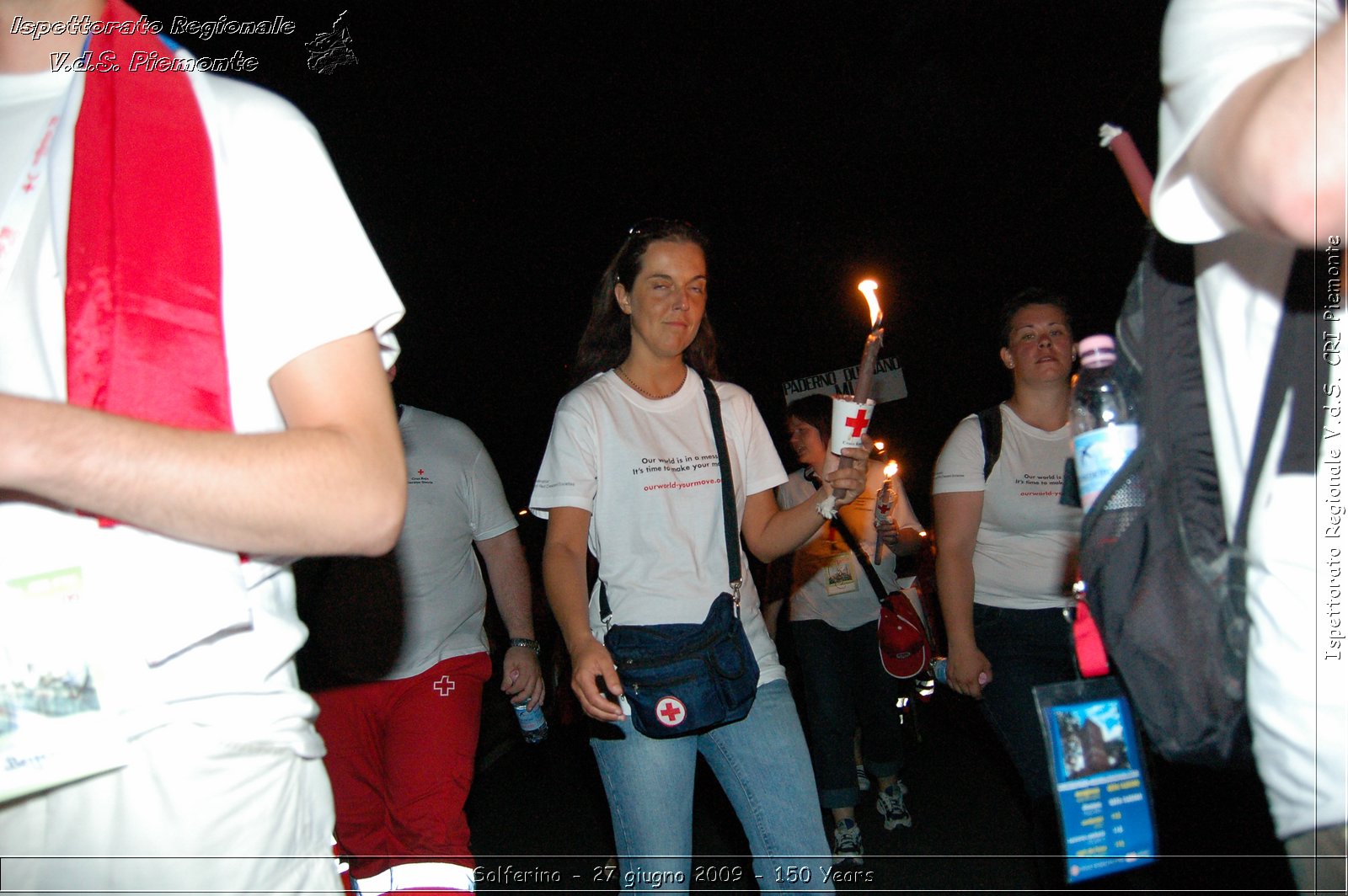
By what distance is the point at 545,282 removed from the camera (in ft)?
40.8

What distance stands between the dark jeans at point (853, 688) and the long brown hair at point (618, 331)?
2.64m

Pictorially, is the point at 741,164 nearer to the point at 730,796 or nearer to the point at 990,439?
the point at 990,439

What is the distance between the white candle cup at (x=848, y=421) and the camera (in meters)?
2.79

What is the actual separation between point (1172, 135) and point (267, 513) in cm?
124

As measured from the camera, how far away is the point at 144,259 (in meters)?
1.14

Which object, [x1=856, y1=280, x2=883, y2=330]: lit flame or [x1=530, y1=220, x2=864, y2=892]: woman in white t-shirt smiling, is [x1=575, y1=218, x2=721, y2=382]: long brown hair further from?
[x1=856, y1=280, x2=883, y2=330]: lit flame

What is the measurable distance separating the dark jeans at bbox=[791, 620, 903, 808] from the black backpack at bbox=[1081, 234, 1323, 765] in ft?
14.1

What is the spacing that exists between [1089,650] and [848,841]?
3.70 meters

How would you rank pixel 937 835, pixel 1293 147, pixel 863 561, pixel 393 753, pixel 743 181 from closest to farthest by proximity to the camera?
pixel 1293 147
pixel 393 753
pixel 937 835
pixel 863 561
pixel 743 181

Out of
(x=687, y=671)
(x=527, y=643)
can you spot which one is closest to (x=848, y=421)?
(x=687, y=671)

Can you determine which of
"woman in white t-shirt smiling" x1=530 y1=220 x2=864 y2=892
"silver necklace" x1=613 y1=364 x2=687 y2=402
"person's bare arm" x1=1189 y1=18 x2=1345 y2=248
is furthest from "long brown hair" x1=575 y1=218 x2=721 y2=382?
"person's bare arm" x1=1189 y1=18 x2=1345 y2=248

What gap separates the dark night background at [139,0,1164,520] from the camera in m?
7.24

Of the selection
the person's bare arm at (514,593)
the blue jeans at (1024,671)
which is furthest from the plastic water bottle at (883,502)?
the person's bare arm at (514,593)

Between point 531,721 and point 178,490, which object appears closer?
point 178,490
